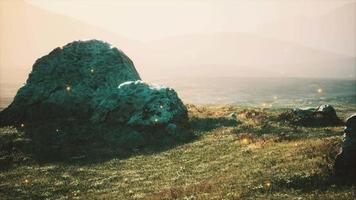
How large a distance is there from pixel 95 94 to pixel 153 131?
11.6 m

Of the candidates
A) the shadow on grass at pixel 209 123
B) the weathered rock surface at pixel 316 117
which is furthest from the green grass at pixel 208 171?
the weathered rock surface at pixel 316 117

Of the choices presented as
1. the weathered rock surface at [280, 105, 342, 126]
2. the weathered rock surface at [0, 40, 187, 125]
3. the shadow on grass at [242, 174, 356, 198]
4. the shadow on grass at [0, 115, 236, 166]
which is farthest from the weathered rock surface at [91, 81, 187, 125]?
the shadow on grass at [242, 174, 356, 198]

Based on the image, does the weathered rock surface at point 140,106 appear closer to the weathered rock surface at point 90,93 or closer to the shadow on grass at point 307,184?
the weathered rock surface at point 90,93

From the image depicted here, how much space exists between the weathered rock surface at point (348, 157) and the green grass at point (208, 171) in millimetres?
656

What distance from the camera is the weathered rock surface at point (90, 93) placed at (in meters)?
46.6

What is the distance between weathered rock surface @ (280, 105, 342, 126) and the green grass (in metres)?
2.57

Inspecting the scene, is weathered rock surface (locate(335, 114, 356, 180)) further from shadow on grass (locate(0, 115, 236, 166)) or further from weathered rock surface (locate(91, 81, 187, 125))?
weathered rock surface (locate(91, 81, 187, 125))

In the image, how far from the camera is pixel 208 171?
29.4 meters

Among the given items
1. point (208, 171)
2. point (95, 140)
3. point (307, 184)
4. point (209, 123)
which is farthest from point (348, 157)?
point (95, 140)

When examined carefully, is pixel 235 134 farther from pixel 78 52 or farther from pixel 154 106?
pixel 78 52

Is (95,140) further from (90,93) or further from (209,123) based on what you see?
(209,123)

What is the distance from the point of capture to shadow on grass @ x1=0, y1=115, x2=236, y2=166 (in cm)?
3797

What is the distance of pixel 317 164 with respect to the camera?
81.1 ft

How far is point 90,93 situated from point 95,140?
1155 cm
